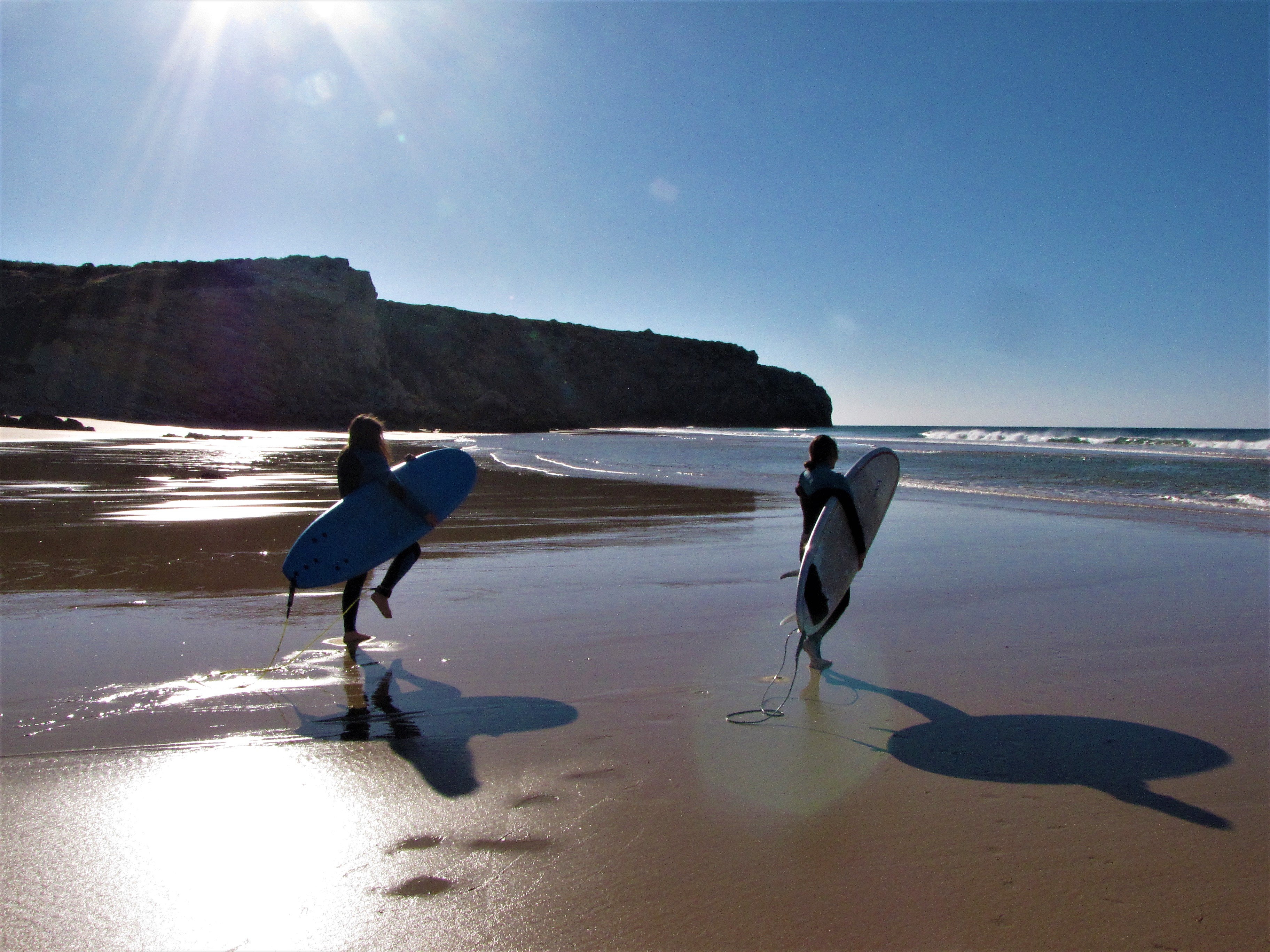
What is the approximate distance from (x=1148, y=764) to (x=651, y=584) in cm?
356

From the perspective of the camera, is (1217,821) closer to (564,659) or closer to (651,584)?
(564,659)

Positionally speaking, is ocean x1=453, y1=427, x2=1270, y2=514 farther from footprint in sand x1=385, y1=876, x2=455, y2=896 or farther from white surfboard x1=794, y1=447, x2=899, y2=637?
footprint in sand x1=385, y1=876, x2=455, y2=896

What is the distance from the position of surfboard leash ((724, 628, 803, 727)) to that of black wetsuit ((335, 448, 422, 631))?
6.84ft

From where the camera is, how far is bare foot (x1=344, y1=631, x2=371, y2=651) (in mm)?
4277

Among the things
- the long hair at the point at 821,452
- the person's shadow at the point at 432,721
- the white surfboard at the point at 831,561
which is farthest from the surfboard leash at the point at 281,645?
the long hair at the point at 821,452

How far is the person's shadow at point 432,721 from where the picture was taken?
2.89 m

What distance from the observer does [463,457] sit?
217 inches

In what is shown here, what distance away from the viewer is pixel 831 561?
12.9 ft

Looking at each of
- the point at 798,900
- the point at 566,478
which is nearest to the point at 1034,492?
the point at 566,478

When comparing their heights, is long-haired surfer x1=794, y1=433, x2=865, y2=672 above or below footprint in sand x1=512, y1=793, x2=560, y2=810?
above

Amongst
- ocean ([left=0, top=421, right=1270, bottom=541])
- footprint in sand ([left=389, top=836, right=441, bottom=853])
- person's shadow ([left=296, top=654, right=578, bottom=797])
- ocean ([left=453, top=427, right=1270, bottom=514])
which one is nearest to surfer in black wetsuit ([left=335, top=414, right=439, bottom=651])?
person's shadow ([left=296, top=654, right=578, bottom=797])

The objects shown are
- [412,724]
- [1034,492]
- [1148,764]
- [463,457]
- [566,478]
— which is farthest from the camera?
[566,478]

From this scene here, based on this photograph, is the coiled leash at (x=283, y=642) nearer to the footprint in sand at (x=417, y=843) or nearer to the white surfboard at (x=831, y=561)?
the footprint in sand at (x=417, y=843)

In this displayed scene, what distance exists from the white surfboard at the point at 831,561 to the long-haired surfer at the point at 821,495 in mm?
28
